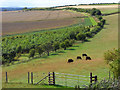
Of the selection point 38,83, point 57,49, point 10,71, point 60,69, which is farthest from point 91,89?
point 57,49

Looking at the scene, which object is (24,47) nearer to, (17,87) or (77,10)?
(17,87)

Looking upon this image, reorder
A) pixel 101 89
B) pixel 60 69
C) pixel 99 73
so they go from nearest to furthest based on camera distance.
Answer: pixel 101 89 → pixel 99 73 → pixel 60 69

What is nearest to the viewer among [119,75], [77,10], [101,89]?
[101,89]

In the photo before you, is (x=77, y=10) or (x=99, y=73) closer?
(x=99, y=73)

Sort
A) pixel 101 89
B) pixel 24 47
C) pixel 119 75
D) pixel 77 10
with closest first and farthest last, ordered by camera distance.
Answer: pixel 101 89 → pixel 119 75 → pixel 24 47 → pixel 77 10

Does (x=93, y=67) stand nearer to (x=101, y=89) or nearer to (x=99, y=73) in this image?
(x=99, y=73)

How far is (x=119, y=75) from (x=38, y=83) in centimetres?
669

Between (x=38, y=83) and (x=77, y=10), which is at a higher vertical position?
(x=77, y=10)

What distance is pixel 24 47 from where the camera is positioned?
39.8m

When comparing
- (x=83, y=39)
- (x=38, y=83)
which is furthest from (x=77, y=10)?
(x=38, y=83)

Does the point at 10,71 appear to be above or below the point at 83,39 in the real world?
below

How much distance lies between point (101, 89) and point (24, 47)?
28.2 metres

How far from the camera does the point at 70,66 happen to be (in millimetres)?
25688

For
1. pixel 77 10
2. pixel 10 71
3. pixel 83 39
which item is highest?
pixel 77 10
